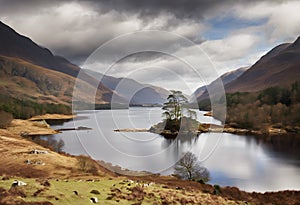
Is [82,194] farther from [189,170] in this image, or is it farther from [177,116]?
[177,116]

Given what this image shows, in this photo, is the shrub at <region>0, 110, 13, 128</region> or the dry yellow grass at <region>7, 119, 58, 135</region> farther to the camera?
the shrub at <region>0, 110, 13, 128</region>

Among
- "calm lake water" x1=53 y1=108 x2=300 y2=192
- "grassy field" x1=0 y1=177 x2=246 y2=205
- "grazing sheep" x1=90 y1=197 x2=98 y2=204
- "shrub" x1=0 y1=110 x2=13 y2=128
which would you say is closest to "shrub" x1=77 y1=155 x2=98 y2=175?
"calm lake water" x1=53 y1=108 x2=300 y2=192

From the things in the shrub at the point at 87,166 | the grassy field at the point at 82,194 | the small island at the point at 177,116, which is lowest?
the shrub at the point at 87,166

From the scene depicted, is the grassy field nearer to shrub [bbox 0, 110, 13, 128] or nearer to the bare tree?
the bare tree

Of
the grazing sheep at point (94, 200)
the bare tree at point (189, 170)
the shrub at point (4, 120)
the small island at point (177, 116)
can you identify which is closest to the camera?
the grazing sheep at point (94, 200)

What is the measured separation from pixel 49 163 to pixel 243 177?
88.8ft

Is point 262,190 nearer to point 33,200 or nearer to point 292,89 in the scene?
point 33,200

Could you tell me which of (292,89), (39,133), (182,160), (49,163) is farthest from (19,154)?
(292,89)

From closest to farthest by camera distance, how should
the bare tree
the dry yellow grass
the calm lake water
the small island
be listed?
the bare tree, the calm lake water, the small island, the dry yellow grass

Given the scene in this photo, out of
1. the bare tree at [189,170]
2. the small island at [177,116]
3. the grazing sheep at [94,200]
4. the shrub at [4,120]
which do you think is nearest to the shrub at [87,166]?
the bare tree at [189,170]

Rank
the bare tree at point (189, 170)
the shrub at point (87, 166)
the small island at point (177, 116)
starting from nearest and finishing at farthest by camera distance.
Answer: the shrub at point (87, 166) → the bare tree at point (189, 170) → the small island at point (177, 116)

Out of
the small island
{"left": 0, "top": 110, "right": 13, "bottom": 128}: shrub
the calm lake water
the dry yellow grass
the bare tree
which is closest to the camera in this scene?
the bare tree

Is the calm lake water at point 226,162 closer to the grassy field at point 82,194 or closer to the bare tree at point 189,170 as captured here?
the bare tree at point 189,170

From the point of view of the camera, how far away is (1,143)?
5019 centimetres
